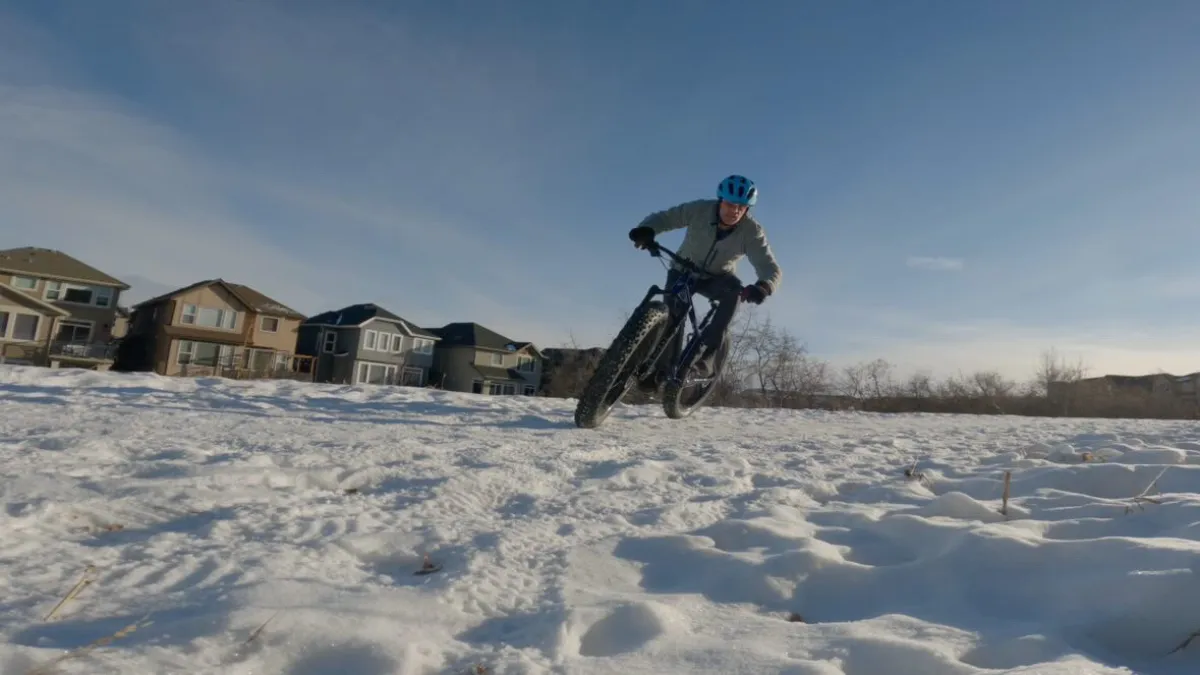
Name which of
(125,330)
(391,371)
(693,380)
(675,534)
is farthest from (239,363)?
(675,534)

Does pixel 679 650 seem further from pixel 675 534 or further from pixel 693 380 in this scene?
pixel 693 380

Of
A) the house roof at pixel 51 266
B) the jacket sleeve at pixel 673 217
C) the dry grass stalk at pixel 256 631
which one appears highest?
the house roof at pixel 51 266

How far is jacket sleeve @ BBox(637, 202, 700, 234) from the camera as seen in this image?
5.40 meters

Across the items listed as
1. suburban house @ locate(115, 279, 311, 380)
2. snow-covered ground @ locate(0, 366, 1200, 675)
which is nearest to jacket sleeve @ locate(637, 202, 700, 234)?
snow-covered ground @ locate(0, 366, 1200, 675)

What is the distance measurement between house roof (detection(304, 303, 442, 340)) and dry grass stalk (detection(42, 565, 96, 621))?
136ft

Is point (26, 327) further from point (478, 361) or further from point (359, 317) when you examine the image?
point (478, 361)

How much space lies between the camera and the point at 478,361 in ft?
153

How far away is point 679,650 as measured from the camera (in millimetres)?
1502

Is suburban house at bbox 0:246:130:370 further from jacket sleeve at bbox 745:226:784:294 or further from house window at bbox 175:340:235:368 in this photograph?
jacket sleeve at bbox 745:226:784:294

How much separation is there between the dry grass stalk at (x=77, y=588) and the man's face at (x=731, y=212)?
4595mm

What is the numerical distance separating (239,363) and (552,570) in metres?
40.5

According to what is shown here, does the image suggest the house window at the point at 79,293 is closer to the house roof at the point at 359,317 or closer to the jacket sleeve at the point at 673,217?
the house roof at the point at 359,317

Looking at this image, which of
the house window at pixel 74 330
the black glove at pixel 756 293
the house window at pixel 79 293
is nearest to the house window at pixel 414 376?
the house window at pixel 79 293

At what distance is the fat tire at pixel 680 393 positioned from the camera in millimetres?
5402
